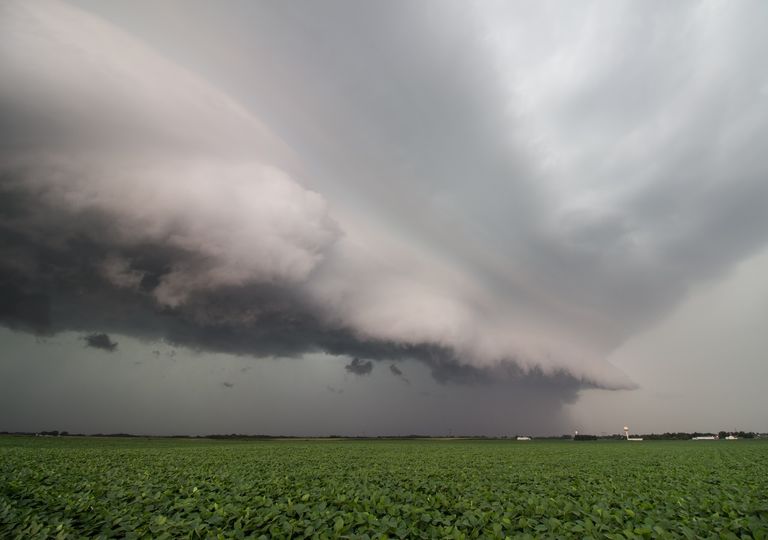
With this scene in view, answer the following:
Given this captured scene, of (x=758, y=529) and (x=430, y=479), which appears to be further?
(x=430, y=479)

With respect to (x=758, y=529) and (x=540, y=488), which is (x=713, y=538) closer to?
(x=758, y=529)

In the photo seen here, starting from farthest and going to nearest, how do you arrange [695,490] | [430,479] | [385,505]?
[430,479] → [695,490] → [385,505]

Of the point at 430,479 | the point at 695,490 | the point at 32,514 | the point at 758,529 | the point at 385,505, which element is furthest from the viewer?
the point at 430,479

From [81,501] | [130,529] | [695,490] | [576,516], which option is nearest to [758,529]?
[576,516]

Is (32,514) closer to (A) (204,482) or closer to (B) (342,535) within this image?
(A) (204,482)

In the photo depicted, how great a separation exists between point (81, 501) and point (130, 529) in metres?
4.55

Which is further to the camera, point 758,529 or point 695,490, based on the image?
point 695,490

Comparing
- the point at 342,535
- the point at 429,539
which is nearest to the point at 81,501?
the point at 342,535

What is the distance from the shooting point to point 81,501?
14.4m

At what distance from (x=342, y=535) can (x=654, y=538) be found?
321 inches

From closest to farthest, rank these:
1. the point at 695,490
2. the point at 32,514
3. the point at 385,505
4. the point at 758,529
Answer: the point at 758,529 < the point at 32,514 < the point at 385,505 < the point at 695,490

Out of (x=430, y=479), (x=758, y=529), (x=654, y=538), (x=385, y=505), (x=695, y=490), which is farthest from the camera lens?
(x=430, y=479)

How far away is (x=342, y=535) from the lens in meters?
10.6

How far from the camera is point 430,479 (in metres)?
24.0
